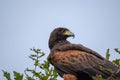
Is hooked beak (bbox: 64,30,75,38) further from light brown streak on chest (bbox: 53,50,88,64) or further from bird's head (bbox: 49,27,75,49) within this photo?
light brown streak on chest (bbox: 53,50,88,64)

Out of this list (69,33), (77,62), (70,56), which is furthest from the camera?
(69,33)

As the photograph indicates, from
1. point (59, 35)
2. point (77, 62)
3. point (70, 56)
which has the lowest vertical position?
point (77, 62)

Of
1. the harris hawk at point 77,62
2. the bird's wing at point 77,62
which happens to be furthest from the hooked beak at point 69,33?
the bird's wing at point 77,62

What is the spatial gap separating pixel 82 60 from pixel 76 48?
1.77 feet

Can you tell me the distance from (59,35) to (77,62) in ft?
5.77

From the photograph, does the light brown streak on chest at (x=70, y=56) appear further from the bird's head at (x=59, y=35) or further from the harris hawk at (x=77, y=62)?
the bird's head at (x=59, y=35)

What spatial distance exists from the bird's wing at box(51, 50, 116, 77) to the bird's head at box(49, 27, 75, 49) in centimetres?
94

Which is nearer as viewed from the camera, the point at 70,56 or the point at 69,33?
the point at 70,56

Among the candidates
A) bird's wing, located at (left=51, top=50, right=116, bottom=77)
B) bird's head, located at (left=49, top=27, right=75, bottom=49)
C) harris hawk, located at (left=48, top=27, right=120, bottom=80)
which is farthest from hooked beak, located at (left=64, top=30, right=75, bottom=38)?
bird's wing, located at (left=51, top=50, right=116, bottom=77)

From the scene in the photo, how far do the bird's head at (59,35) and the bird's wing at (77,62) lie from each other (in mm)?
941

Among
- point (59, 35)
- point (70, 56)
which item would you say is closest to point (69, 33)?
point (59, 35)

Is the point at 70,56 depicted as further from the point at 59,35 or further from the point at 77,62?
the point at 59,35

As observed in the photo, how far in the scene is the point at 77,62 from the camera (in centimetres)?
686

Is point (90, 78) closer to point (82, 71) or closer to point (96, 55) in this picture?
point (82, 71)
